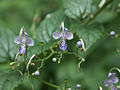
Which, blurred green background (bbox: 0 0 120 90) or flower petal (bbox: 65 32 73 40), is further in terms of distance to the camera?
blurred green background (bbox: 0 0 120 90)

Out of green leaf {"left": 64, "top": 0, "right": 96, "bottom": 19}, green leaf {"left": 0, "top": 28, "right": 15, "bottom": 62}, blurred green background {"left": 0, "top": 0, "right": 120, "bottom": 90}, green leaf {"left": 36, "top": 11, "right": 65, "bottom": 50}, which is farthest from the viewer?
blurred green background {"left": 0, "top": 0, "right": 120, "bottom": 90}

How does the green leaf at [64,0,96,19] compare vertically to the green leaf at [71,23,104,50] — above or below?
above

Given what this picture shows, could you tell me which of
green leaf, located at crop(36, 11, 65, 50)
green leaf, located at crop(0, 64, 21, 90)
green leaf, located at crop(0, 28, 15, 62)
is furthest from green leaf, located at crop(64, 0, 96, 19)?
green leaf, located at crop(0, 64, 21, 90)

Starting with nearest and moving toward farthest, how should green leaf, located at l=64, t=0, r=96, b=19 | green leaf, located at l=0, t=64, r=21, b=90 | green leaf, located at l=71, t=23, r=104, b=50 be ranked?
green leaf, located at l=0, t=64, r=21, b=90 < green leaf, located at l=71, t=23, r=104, b=50 < green leaf, located at l=64, t=0, r=96, b=19

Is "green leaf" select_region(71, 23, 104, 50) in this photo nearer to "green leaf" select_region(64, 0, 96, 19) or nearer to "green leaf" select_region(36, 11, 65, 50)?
"green leaf" select_region(64, 0, 96, 19)

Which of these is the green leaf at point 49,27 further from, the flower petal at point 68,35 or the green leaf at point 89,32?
the flower petal at point 68,35

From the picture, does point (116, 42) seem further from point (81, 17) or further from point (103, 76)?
point (81, 17)

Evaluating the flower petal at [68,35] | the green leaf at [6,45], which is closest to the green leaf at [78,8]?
the flower petal at [68,35]
